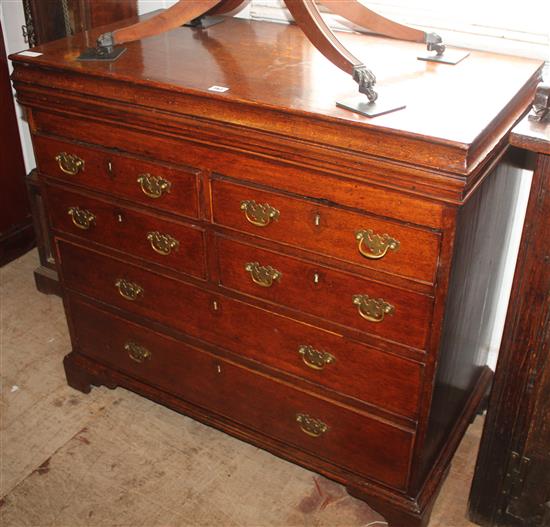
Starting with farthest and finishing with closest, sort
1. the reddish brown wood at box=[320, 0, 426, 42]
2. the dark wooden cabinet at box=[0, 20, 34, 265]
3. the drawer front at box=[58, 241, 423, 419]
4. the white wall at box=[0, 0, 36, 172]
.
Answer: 1. the dark wooden cabinet at box=[0, 20, 34, 265]
2. the white wall at box=[0, 0, 36, 172]
3. the reddish brown wood at box=[320, 0, 426, 42]
4. the drawer front at box=[58, 241, 423, 419]

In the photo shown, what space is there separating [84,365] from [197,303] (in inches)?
25.0

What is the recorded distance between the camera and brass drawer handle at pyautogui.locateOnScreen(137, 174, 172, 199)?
1794 millimetres

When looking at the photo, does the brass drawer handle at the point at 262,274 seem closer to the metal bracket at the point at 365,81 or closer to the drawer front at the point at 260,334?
the drawer front at the point at 260,334

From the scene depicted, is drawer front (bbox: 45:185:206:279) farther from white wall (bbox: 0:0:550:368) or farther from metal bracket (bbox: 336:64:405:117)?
white wall (bbox: 0:0:550:368)

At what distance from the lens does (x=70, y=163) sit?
1.94 meters

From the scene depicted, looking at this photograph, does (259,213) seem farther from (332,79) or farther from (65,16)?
(65,16)

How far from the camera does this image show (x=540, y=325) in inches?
64.4

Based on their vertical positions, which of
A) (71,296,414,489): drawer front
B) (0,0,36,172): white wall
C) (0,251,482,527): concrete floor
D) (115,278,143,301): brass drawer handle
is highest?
(0,0,36,172): white wall

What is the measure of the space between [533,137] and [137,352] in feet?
4.33

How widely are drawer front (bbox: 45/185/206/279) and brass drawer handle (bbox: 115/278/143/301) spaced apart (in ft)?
0.37

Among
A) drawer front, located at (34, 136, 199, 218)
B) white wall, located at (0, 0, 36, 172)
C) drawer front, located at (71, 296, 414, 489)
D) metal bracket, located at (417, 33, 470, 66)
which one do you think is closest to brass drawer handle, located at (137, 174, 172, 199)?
drawer front, located at (34, 136, 199, 218)

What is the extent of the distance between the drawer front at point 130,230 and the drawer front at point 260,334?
0.06 meters

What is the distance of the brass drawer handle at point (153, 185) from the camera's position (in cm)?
179

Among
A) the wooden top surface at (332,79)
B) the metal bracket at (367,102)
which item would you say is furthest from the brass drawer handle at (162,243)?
the metal bracket at (367,102)
